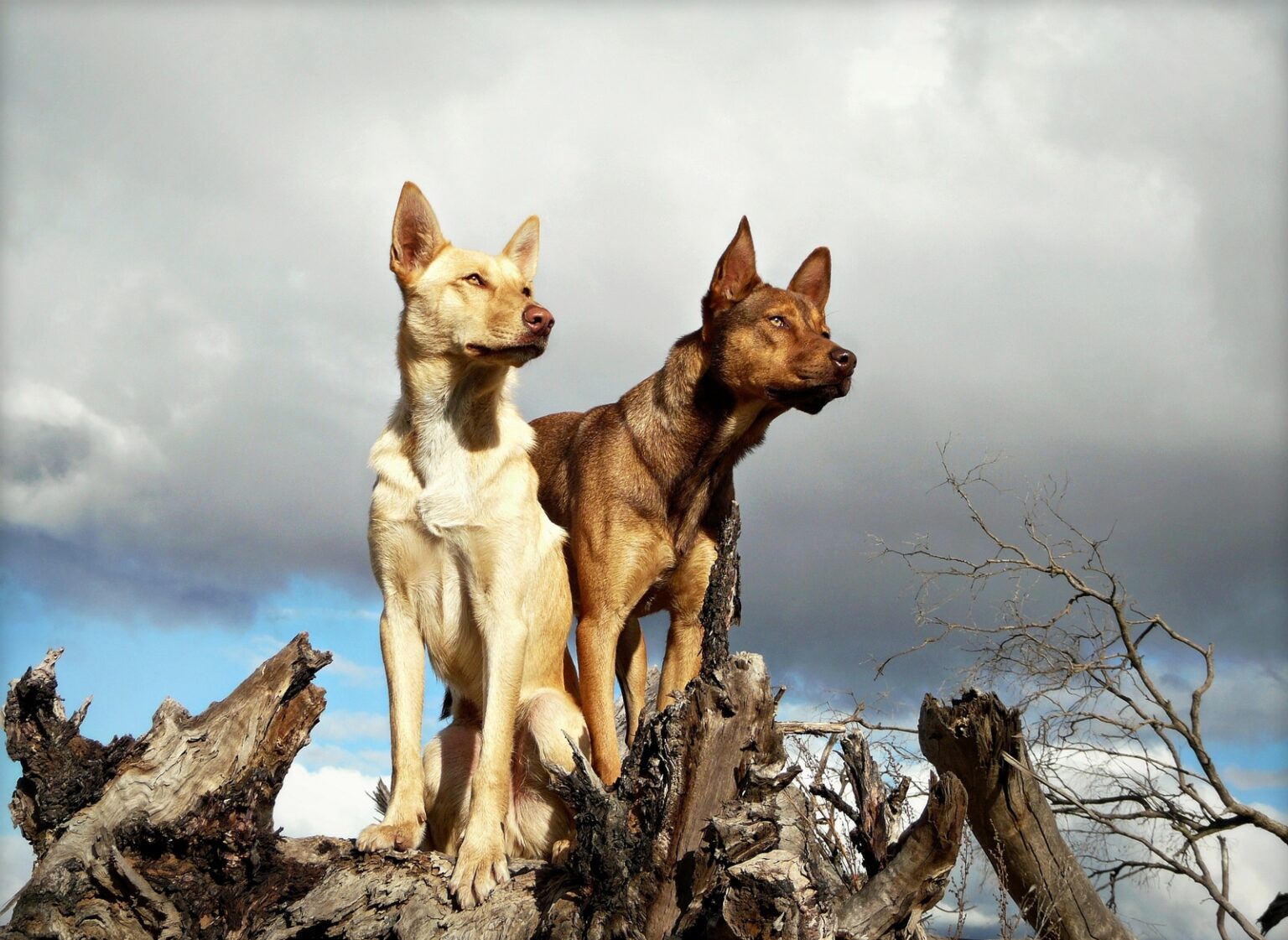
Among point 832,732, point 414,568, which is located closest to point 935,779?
point 832,732

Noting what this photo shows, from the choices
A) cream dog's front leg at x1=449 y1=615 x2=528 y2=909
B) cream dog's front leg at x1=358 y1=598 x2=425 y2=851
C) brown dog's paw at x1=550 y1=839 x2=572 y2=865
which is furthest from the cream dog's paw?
cream dog's front leg at x1=358 y1=598 x2=425 y2=851

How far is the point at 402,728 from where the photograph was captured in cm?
579

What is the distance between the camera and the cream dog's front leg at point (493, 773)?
524cm

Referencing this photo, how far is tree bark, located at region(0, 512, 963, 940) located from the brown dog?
2.43ft

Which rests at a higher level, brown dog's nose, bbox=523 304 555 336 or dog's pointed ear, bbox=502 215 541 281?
dog's pointed ear, bbox=502 215 541 281

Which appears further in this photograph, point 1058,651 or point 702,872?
point 1058,651

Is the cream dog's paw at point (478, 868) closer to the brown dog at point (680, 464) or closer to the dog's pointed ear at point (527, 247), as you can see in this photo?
the brown dog at point (680, 464)

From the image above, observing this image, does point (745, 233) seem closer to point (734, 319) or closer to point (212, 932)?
point (734, 319)

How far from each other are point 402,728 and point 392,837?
1.91 ft

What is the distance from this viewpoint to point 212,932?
5.93 m

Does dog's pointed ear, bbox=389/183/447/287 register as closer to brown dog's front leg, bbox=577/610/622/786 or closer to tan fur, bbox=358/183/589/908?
tan fur, bbox=358/183/589/908

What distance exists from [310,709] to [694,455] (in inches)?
125

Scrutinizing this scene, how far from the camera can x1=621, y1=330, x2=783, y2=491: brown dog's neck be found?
7.54 m

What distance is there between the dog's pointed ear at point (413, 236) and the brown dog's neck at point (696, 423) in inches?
86.5
